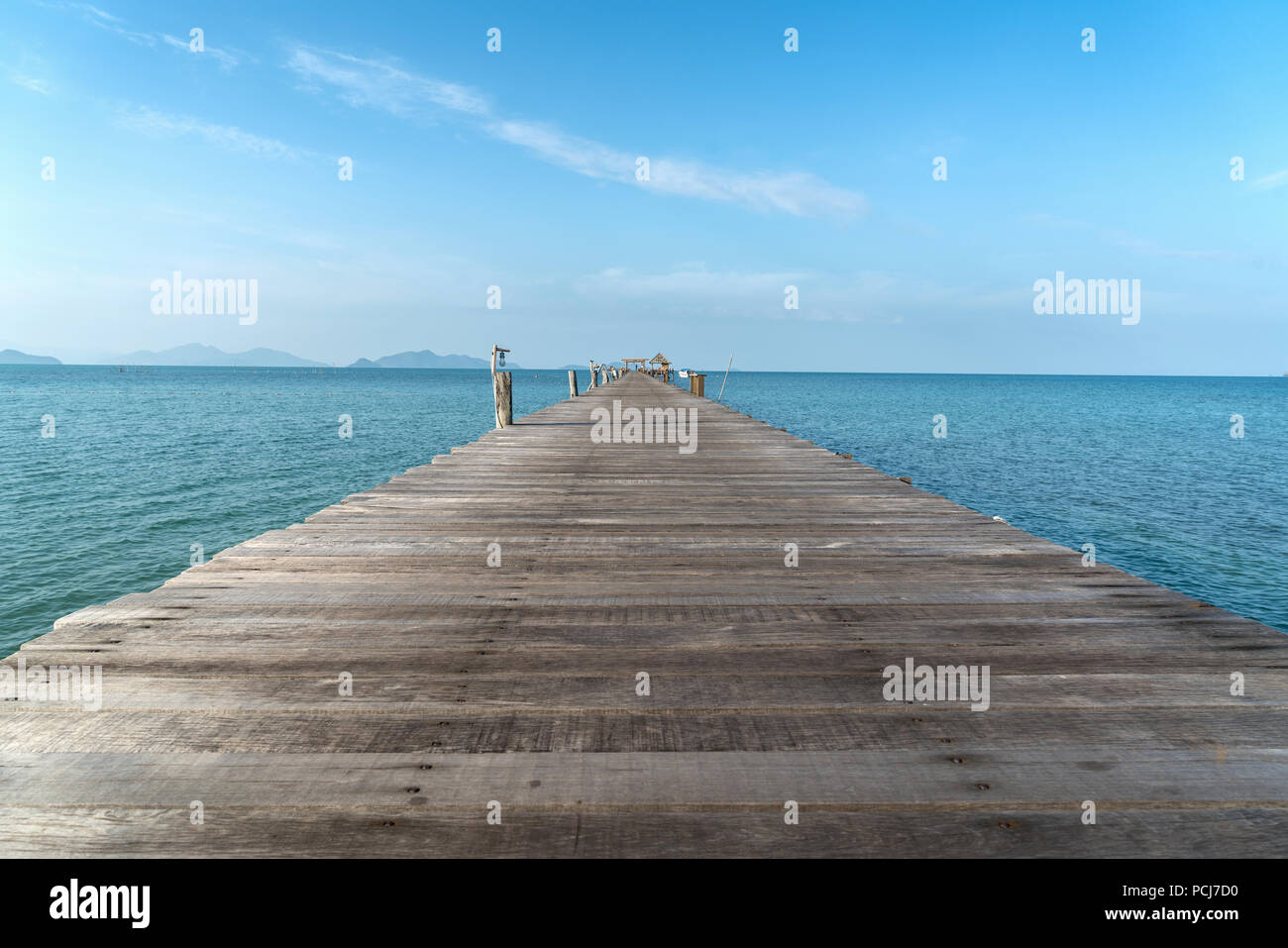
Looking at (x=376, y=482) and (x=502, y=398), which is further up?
(x=502, y=398)

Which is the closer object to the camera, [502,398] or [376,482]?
[502,398]

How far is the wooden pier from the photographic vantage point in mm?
1805

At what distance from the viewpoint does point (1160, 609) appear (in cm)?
349

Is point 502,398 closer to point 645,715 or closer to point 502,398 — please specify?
point 502,398

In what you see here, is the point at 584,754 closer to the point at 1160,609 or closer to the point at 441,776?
the point at 441,776

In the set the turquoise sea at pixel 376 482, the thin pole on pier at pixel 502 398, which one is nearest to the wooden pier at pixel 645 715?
the turquoise sea at pixel 376 482

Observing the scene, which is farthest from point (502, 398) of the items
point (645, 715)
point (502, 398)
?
point (645, 715)

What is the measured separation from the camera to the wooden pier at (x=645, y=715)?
1.80 m

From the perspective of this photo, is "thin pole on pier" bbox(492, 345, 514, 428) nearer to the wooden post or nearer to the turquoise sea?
the wooden post

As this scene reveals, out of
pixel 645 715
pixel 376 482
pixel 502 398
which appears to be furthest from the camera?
pixel 376 482

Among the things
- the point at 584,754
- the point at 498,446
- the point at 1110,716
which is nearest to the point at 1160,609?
the point at 1110,716

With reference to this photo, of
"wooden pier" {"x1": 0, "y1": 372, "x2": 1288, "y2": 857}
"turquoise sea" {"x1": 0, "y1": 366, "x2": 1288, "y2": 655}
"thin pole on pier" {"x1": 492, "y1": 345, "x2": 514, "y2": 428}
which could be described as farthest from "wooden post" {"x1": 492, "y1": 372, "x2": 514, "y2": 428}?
"wooden pier" {"x1": 0, "y1": 372, "x2": 1288, "y2": 857}

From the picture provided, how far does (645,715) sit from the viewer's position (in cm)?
240
